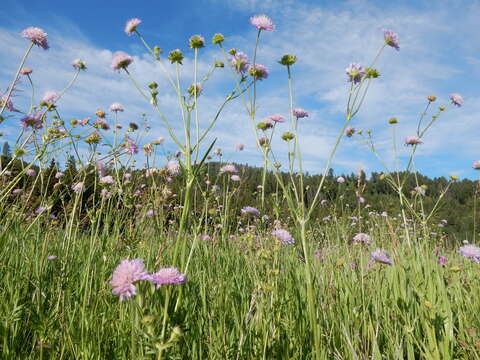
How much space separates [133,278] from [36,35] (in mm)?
2468

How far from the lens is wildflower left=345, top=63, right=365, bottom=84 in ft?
5.86

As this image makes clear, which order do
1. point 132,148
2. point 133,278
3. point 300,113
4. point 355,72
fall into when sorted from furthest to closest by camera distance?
point 132,148 → point 300,113 → point 355,72 → point 133,278

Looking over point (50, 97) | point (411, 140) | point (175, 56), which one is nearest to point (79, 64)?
point (50, 97)

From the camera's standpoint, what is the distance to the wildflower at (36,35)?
8.11ft

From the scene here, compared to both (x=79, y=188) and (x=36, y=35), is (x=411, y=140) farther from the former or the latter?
(x=36, y=35)

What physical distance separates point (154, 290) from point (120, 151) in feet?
6.41

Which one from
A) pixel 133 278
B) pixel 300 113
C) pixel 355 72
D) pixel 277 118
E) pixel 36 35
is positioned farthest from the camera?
pixel 36 35

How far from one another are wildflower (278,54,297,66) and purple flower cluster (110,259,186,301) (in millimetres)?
1301

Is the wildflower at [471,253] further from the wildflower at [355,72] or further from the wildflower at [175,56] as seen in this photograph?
the wildflower at [175,56]

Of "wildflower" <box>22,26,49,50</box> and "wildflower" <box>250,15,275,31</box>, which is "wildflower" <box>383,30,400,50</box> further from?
"wildflower" <box>22,26,49,50</box>

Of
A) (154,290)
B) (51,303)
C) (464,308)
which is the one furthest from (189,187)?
(464,308)

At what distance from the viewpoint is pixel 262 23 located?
75.1 inches

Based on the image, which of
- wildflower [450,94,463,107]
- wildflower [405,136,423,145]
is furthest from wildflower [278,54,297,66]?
wildflower [450,94,463,107]

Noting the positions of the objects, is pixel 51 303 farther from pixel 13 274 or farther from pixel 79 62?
pixel 79 62
